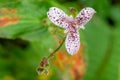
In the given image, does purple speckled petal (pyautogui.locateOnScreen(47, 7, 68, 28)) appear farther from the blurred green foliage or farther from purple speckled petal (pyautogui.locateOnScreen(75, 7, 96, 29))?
the blurred green foliage

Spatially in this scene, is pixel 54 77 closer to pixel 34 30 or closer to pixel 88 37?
pixel 34 30

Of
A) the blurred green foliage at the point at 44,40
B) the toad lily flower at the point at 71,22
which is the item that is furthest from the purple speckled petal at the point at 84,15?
the blurred green foliage at the point at 44,40

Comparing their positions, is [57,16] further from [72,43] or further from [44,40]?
[44,40]

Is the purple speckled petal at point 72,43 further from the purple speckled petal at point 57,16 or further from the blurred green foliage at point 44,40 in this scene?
the blurred green foliage at point 44,40

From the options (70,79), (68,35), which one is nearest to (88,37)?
(70,79)

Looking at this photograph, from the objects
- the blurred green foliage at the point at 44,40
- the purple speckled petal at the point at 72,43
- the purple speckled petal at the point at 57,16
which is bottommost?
the blurred green foliage at the point at 44,40

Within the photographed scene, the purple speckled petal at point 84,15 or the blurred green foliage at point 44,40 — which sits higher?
the purple speckled petal at point 84,15

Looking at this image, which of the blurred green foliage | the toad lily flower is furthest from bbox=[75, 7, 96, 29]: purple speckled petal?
the blurred green foliage

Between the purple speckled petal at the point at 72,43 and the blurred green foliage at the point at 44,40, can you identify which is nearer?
the purple speckled petal at the point at 72,43
